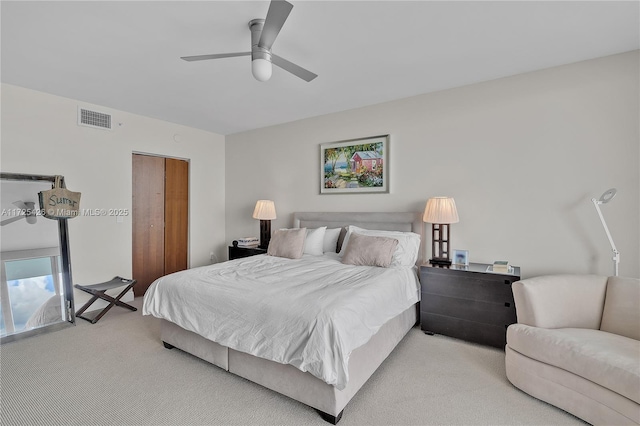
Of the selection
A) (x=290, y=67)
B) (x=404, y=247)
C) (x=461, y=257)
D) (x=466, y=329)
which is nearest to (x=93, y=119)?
(x=290, y=67)

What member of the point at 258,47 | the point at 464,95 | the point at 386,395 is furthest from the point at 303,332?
the point at 464,95

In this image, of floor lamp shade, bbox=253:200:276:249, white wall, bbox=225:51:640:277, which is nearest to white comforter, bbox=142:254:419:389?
white wall, bbox=225:51:640:277

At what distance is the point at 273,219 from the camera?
16.0ft

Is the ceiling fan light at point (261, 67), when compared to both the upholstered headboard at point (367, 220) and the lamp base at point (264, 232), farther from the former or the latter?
the lamp base at point (264, 232)

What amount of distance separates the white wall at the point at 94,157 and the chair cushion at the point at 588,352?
15.5ft

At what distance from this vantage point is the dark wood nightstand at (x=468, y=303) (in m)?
Result: 2.78

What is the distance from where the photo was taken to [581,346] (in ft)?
6.15

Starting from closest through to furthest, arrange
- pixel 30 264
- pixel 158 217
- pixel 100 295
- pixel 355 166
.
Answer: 1. pixel 30 264
2. pixel 100 295
3. pixel 355 166
4. pixel 158 217

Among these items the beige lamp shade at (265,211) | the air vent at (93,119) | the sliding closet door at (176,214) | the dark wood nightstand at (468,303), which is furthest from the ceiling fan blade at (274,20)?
the sliding closet door at (176,214)

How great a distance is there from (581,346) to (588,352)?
6cm

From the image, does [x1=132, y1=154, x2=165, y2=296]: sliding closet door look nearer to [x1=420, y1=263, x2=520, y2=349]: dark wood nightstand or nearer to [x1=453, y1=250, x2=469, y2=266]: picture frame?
[x1=420, y1=263, x2=520, y2=349]: dark wood nightstand

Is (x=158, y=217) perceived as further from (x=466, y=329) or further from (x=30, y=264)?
(x=466, y=329)

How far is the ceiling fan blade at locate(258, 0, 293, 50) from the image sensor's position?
1.67 metres

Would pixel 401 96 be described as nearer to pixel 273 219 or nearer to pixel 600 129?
pixel 600 129
